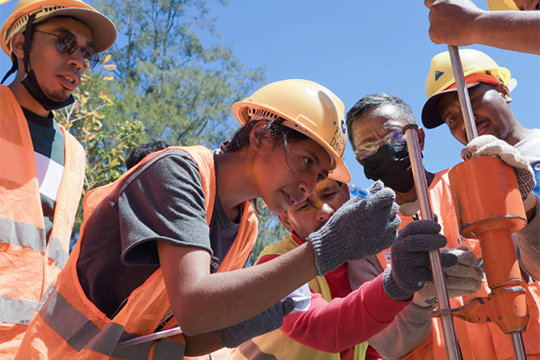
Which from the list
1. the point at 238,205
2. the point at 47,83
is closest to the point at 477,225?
the point at 238,205

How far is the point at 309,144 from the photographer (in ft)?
9.34

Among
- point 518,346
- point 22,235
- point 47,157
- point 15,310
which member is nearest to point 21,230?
point 22,235

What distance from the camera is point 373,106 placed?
4.20 meters

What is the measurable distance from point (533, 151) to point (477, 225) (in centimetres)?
156

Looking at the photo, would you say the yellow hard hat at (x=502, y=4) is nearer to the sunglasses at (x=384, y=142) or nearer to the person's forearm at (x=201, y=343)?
the sunglasses at (x=384, y=142)

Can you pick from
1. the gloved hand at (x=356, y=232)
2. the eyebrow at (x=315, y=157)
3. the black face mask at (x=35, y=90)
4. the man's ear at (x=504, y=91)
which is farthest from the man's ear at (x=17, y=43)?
the man's ear at (x=504, y=91)

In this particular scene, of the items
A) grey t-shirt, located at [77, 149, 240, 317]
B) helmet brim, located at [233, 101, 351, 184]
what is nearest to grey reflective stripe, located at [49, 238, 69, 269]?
grey t-shirt, located at [77, 149, 240, 317]

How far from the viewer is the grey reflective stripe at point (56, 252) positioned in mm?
3217

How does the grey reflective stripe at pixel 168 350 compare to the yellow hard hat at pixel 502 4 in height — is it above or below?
below

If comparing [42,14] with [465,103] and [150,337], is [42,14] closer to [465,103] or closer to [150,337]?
[150,337]

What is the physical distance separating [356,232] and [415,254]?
354 mm

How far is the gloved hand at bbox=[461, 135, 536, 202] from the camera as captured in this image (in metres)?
2.19

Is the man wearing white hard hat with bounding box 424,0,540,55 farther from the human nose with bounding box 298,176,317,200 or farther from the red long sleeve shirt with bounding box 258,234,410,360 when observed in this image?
the red long sleeve shirt with bounding box 258,234,410,360

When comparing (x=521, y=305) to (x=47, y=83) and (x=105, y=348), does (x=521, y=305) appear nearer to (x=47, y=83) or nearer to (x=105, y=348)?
(x=105, y=348)
